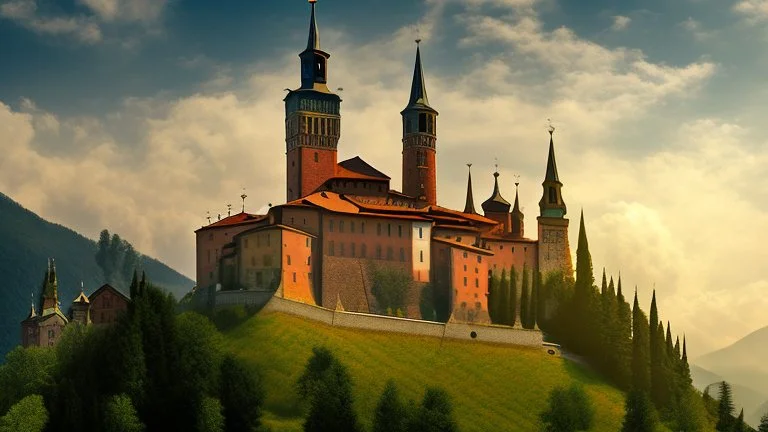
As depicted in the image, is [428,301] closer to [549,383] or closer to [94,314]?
[549,383]

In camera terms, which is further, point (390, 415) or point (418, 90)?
point (418, 90)

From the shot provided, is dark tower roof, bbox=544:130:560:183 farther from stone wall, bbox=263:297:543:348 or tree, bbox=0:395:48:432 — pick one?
tree, bbox=0:395:48:432

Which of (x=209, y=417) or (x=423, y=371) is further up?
(x=423, y=371)

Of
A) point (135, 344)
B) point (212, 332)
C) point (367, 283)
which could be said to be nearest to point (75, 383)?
point (135, 344)

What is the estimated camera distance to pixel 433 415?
8419 cm

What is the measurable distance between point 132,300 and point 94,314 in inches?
1774

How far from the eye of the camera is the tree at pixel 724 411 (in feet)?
354

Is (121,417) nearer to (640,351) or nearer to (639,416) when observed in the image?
(639,416)

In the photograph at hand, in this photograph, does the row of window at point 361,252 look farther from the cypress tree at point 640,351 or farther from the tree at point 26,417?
the tree at point 26,417

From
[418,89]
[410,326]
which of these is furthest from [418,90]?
[410,326]

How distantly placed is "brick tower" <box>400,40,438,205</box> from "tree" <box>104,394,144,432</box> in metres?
48.5

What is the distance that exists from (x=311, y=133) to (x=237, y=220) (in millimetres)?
11096

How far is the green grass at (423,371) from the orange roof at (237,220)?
1426cm

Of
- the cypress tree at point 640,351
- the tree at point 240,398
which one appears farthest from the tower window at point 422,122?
the tree at point 240,398
